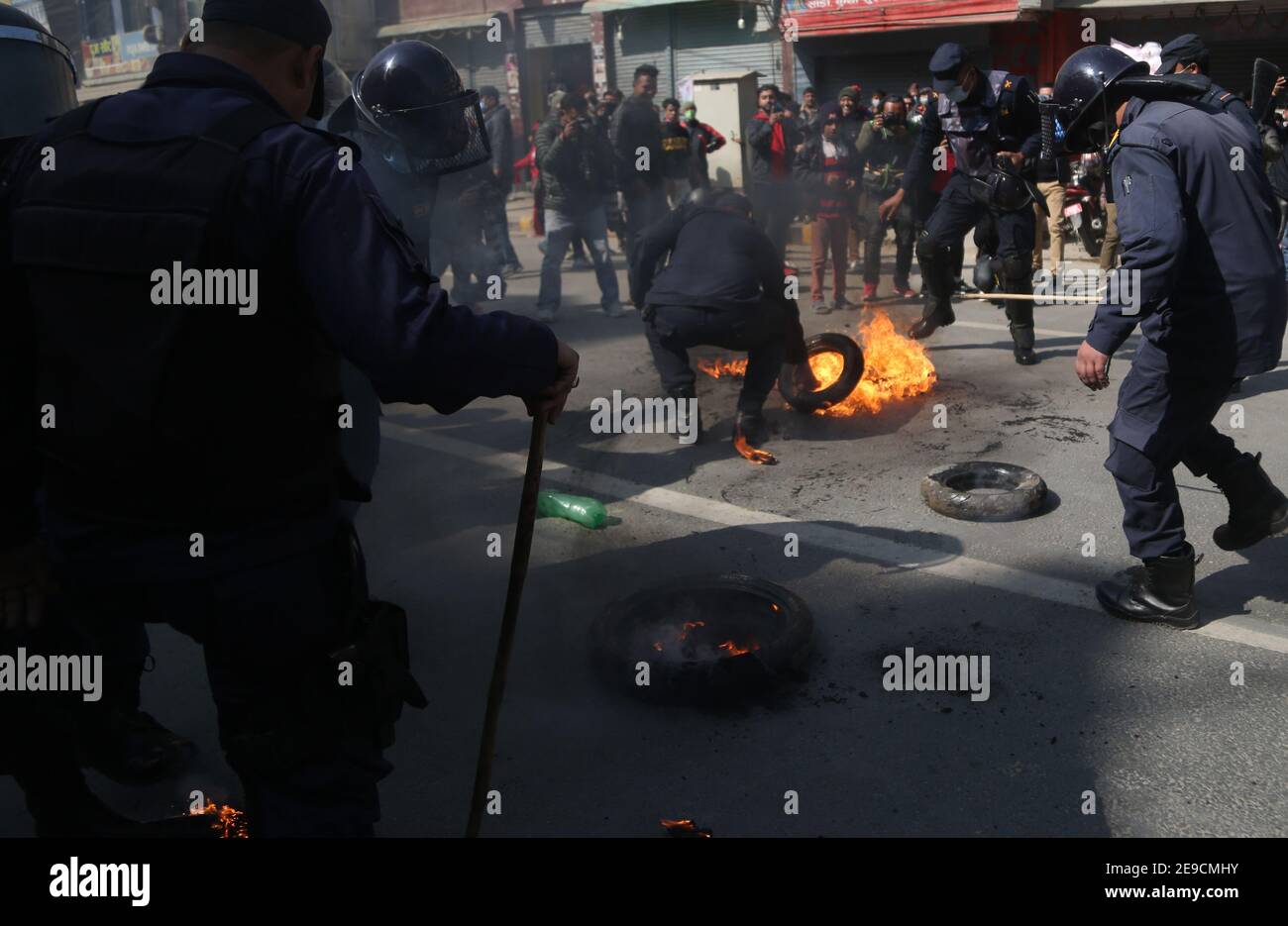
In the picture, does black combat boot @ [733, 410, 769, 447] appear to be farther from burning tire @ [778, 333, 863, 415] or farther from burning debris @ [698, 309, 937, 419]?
burning tire @ [778, 333, 863, 415]

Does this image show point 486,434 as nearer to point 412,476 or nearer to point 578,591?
point 412,476

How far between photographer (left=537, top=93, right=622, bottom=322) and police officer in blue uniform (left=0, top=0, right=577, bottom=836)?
7966 mm

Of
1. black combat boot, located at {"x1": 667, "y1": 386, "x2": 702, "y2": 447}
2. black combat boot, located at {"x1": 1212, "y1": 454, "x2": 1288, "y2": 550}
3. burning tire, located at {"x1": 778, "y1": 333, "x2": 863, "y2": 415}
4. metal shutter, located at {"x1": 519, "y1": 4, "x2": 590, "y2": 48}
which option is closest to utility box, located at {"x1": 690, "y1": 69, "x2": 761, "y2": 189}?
metal shutter, located at {"x1": 519, "y1": 4, "x2": 590, "y2": 48}

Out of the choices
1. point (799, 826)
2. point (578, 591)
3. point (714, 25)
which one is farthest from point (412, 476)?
point (714, 25)

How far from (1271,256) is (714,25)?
1760 centimetres

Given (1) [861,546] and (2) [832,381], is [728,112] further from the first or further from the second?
(1) [861,546]

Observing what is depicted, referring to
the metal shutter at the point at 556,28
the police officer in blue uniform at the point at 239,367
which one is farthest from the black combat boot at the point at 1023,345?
the metal shutter at the point at 556,28

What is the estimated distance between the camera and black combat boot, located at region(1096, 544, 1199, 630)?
154 inches

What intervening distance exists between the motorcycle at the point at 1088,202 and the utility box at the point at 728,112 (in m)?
5.00

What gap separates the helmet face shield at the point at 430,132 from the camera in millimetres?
4770

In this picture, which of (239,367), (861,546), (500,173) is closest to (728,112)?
(500,173)

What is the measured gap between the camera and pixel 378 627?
230 cm

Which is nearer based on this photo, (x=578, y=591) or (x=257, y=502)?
(x=257, y=502)

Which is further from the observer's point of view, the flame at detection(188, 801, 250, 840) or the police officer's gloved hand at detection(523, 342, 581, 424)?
the flame at detection(188, 801, 250, 840)
